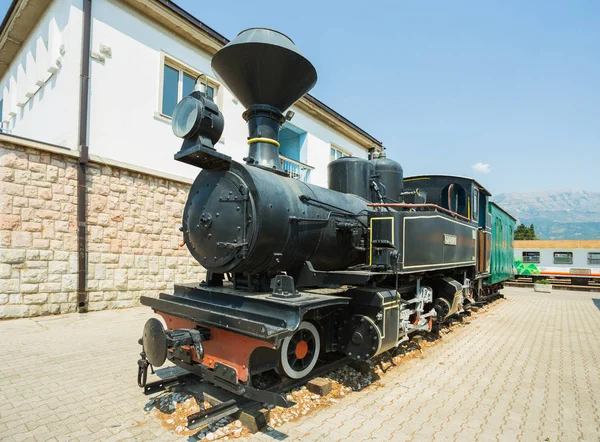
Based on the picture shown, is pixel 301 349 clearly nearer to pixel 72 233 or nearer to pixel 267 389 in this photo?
pixel 267 389

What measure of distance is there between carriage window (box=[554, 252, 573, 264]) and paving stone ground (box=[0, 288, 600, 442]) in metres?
18.2

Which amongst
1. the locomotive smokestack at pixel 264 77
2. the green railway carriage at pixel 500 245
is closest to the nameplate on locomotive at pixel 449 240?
the locomotive smokestack at pixel 264 77

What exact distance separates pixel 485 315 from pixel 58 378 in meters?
9.74

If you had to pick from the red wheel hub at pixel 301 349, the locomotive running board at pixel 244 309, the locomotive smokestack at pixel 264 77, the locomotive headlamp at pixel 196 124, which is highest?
the locomotive smokestack at pixel 264 77

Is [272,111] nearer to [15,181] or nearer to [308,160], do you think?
[15,181]

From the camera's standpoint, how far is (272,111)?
14.9 feet

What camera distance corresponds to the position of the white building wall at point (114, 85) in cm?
797

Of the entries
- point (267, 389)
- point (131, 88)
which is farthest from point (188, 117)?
point (131, 88)

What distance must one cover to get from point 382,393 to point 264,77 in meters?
3.87

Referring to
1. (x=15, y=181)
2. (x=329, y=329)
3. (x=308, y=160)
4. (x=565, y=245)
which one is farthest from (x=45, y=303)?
(x=565, y=245)

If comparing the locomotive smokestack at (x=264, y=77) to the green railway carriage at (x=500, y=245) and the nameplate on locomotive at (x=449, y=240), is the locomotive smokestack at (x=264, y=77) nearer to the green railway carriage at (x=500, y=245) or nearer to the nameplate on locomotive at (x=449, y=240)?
the nameplate on locomotive at (x=449, y=240)

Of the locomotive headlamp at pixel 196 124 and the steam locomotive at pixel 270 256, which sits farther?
the locomotive headlamp at pixel 196 124

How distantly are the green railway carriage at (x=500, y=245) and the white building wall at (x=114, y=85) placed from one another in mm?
9614

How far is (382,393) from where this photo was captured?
4.08 m
